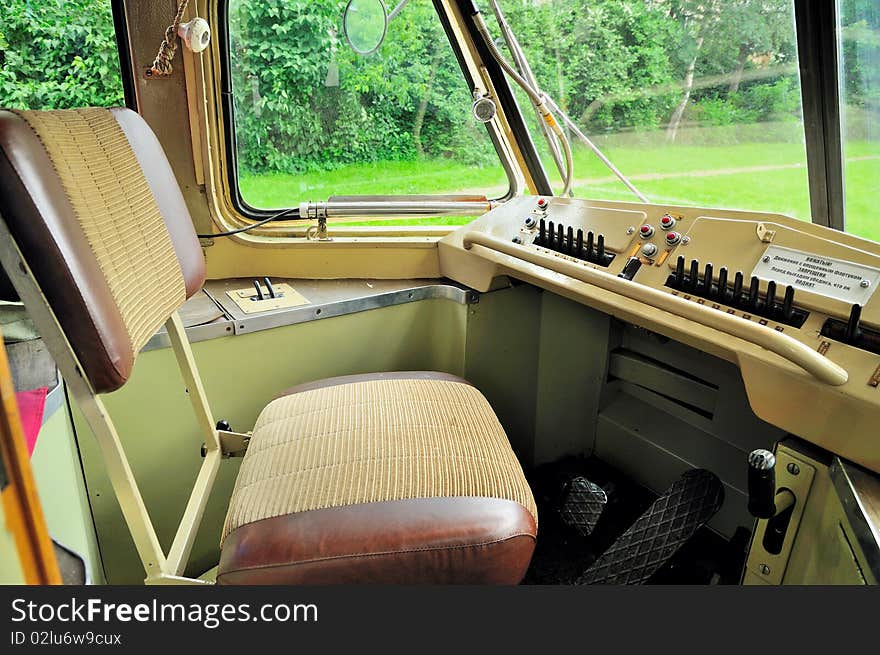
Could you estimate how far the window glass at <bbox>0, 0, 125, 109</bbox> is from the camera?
1.64m


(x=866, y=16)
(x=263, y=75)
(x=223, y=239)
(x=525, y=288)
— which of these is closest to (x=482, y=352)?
(x=525, y=288)

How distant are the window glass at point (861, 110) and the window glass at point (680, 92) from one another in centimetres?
12

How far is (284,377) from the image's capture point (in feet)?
6.02

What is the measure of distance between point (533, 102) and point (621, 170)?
1.37 ft

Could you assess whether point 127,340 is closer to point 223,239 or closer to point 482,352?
point 223,239

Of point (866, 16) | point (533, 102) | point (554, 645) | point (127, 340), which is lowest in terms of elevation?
point (554, 645)

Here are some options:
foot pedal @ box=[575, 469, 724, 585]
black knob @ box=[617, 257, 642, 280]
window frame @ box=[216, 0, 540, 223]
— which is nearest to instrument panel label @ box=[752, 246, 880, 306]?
black knob @ box=[617, 257, 642, 280]

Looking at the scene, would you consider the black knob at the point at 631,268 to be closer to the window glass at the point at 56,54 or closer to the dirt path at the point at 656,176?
the dirt path at the point at 656,176

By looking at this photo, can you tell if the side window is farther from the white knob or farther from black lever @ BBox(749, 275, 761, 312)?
black lever @ BBox(749, 275, 761, 312)

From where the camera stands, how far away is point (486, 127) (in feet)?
7.79

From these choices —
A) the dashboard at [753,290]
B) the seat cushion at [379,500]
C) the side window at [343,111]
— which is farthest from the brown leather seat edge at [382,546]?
the side window at [343,111]

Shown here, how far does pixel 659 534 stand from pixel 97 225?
57.8 inches

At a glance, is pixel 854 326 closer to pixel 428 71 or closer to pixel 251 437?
pixel 251 437

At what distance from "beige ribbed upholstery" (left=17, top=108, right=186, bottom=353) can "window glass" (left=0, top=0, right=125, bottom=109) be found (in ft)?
2.41
